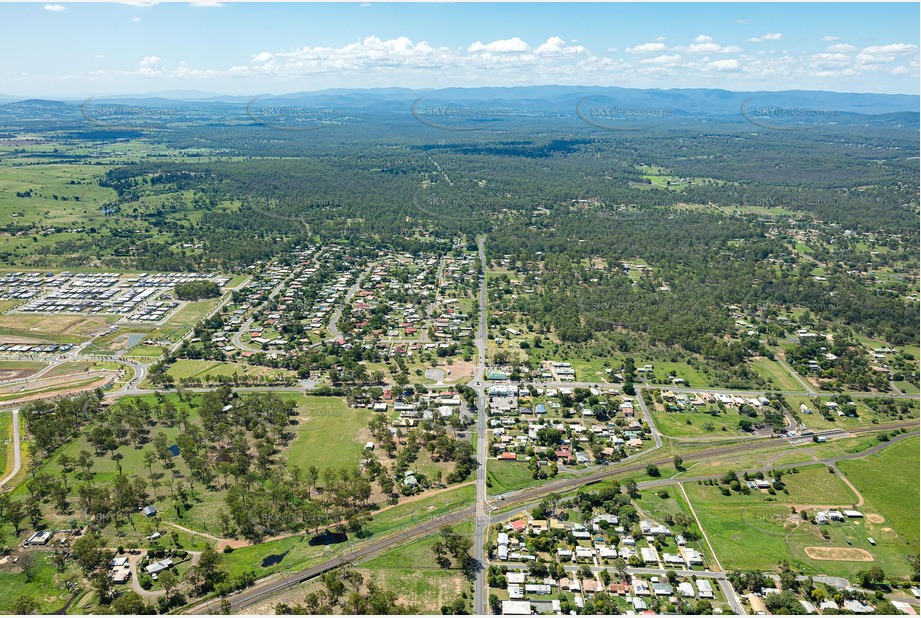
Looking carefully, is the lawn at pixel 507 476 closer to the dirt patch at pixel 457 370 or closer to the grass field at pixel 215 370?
the dirt patch at pixel 457 370

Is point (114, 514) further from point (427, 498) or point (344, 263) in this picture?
point (344, 263)

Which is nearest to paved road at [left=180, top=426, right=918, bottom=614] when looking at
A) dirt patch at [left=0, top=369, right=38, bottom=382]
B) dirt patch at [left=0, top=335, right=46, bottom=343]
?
dirt patch at [left=0, top=369, right=38, bottom=382]

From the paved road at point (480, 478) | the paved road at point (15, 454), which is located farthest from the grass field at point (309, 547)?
the paved road at point (15, 454)

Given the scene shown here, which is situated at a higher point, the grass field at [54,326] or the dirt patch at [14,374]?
Result: the grass field at [54,326]

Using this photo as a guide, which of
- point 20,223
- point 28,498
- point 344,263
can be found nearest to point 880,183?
point 344,263

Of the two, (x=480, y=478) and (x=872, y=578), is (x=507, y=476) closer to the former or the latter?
(x=480, y=478)
